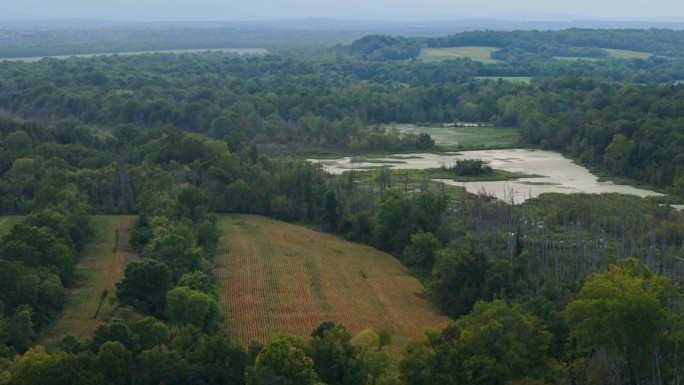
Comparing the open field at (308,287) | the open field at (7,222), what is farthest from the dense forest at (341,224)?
the open field at (308,287)

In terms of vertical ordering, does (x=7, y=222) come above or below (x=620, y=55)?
above

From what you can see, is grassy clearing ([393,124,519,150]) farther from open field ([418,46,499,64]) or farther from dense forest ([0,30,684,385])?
open field ([418,46,499,64])

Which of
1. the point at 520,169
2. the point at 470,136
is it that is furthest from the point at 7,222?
the point at 470,136

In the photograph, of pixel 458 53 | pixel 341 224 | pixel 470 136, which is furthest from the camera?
pixel 458 53

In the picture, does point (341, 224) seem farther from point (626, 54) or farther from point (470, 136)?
point (626, 54)

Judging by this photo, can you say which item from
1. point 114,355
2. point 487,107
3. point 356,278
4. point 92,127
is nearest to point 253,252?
point 356,278

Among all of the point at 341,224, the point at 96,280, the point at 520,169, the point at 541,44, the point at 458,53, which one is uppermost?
the point at 96,280

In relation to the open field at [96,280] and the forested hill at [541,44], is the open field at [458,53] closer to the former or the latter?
the forested hill at [541,44]
